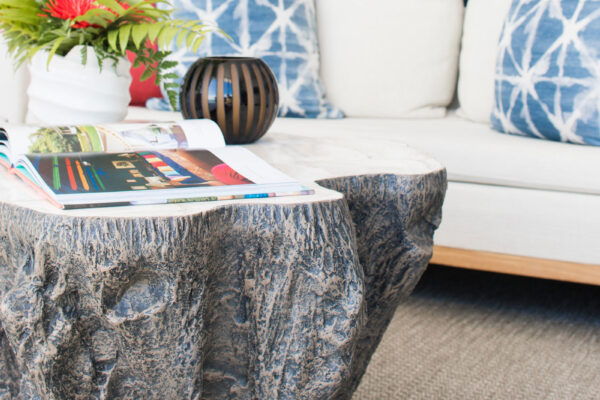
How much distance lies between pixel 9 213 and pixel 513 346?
1.13 metres

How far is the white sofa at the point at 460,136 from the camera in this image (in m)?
1.43

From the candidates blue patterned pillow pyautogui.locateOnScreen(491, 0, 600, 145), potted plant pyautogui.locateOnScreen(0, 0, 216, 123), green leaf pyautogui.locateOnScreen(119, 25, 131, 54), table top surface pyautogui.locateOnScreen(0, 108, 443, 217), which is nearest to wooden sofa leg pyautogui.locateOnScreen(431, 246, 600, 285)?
blue patterned pillow pyautogui.locateOnScreen(491, 0, 600, 145)

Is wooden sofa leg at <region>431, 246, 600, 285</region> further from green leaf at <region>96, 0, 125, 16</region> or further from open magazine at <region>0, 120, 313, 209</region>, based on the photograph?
green leaf at <region>96, 0, 125, 16</region>

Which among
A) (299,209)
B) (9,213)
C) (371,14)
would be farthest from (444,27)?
(9,213)

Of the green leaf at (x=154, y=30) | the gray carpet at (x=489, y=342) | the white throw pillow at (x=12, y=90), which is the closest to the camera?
the green leaf at (x=154, y=30)

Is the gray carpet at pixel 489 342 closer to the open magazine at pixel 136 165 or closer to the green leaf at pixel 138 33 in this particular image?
the open magazine at pixel 136 165

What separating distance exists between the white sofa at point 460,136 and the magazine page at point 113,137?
28cm

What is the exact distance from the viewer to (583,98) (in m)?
1.47

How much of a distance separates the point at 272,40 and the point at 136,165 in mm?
1081

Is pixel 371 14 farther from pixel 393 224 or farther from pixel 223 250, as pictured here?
pixel 223 250

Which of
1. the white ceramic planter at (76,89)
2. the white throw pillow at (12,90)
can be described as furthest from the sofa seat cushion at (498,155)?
the white throw pillow at (12,90)

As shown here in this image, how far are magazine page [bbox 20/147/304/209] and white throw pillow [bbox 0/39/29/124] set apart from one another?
1.08 m

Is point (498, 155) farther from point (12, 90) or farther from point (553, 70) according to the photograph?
point (12, 90)

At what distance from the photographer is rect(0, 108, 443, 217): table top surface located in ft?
2.21
